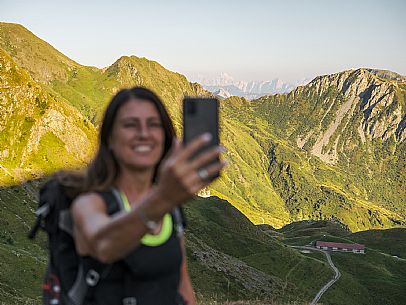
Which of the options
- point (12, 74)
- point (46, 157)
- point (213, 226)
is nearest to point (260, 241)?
point (213, 226)

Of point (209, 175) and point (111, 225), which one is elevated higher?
point (209, 175)

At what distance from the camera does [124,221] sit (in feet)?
9.42

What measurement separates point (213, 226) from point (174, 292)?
104m

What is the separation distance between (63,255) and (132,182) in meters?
0.95

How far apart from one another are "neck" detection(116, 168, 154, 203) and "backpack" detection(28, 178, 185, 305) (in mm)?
223

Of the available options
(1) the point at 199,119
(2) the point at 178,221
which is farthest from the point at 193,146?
(2) the point at 178,221

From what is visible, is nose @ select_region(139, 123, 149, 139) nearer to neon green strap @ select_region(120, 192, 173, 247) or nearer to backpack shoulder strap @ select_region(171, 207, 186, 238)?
neon green strap @ select_region(120, 192, 173, 247)

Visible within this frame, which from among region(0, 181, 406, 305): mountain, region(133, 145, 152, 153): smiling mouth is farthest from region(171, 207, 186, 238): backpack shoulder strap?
region(0, 181, 406, 305): mountain

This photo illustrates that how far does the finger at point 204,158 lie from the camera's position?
2600mm

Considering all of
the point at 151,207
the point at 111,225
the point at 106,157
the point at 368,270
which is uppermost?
the point at 106,157

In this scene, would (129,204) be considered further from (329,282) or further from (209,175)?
(329,282)

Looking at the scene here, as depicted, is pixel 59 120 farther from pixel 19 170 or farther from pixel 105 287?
pixel 105 287

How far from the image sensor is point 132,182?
4.02m

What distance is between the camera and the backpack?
3776mm
